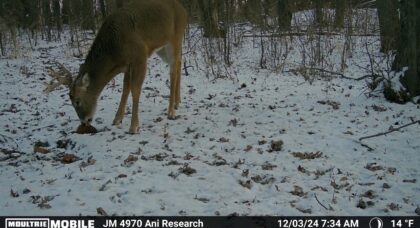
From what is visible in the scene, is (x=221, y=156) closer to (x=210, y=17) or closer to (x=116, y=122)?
(x=116, y=122)

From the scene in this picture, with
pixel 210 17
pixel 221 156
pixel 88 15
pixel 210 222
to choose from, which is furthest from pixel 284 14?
pixel 210 222

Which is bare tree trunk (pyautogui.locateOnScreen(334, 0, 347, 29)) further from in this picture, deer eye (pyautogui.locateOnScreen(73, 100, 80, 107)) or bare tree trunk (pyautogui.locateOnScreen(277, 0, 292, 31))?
deer eye (pyautogui.locateOnScreen(73, 100, 80, 107))

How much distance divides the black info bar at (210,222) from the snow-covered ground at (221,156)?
4.6 inches

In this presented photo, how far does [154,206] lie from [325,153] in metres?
2.37

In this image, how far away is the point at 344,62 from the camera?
1075cm

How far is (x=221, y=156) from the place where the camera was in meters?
5.46

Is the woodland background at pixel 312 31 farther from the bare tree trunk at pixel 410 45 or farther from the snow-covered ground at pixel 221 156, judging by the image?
the snow-covered ground at pixel 221 156

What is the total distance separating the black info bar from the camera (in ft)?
12.3

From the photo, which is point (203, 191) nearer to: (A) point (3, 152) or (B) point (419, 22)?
(A) point (3, 152)

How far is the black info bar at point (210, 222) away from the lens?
374 centimetres

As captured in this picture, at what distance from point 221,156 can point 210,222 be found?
1719 mm

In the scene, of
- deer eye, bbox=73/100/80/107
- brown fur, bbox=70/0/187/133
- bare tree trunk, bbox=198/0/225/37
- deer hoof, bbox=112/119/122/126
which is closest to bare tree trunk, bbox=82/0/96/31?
bare tree trunk, bbox=198/0/225/37

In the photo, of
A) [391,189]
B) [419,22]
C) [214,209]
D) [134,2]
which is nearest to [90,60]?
[134,2]

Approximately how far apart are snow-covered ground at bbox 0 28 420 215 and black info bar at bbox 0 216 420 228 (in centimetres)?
12
